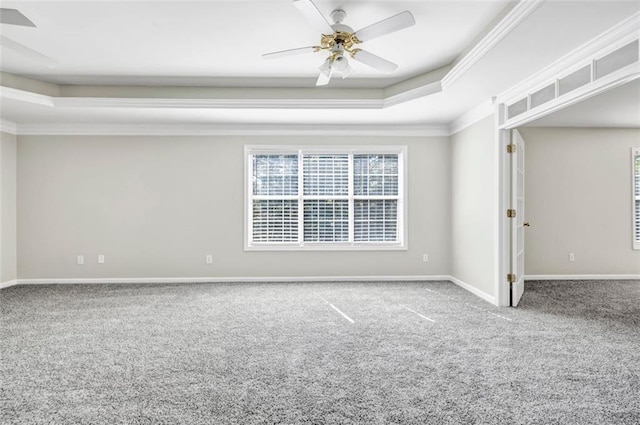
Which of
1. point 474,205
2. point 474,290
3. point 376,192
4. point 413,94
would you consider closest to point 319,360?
point 474,290

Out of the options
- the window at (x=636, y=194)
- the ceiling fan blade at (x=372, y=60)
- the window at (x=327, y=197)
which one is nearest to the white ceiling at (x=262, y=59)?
the ceiling fan blade at (x=372, y=60)

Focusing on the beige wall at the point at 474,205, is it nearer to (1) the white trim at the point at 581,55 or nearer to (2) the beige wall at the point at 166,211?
(2) the beige wall at the point at 166,211

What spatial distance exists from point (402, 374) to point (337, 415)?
67 centimetres

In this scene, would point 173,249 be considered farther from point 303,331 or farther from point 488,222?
point 488,222

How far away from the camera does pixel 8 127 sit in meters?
5.56

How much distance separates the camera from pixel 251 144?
592 cm

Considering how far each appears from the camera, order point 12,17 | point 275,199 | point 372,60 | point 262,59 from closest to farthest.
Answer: point 12,17
point 372,60
point 262,59
point 275,199

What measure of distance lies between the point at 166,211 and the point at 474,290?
4468 mm

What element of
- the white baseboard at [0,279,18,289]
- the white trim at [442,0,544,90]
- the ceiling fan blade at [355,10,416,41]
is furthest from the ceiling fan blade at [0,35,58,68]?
the white baseboard at [0,279,18,289]

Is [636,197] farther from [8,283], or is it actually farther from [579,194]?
[8,283]

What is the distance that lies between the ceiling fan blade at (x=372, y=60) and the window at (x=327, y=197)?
257 centimetres

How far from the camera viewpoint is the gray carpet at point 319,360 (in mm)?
2088

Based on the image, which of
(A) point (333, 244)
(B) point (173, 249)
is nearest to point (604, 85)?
(A) point (333, 244)

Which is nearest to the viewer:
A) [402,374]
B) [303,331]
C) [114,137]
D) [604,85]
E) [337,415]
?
[337,415]
